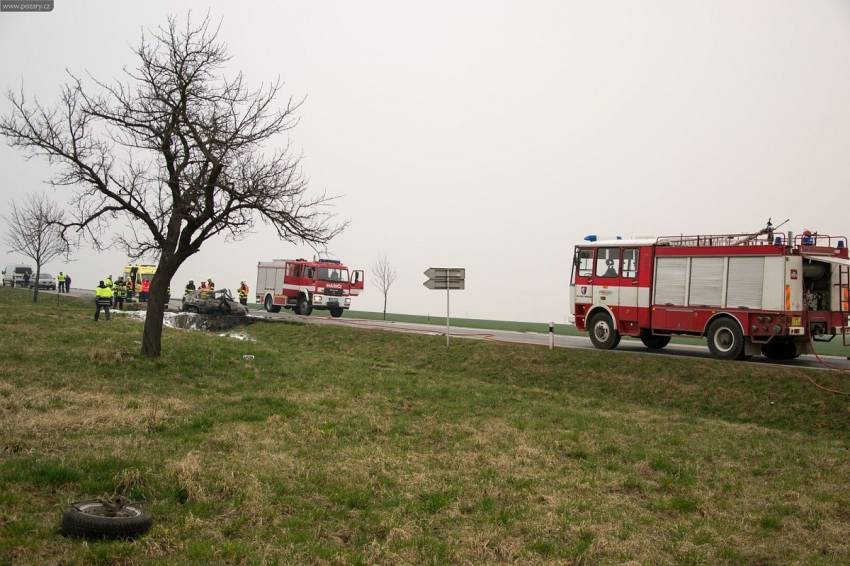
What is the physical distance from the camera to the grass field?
6961mm

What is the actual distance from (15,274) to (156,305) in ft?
219

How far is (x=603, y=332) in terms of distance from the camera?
71.3 feet

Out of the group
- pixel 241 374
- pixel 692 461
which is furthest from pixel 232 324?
pixel 692 461

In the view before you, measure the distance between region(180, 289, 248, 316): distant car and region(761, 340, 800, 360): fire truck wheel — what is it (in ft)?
84.4

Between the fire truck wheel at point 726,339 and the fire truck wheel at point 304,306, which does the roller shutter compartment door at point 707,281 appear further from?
the fire truck wheel at point 304,306

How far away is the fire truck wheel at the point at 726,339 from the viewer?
18.2 m

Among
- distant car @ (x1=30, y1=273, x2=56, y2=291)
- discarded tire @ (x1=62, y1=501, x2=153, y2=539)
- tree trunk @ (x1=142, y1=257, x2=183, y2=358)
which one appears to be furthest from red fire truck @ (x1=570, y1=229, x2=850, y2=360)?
distant car @ (x1=30, y1=273, x2=56, y2=291)

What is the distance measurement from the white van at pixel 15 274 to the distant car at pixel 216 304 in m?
47.1

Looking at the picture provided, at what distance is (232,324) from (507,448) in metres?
26.2

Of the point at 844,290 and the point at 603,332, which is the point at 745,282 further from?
the point at 603,332

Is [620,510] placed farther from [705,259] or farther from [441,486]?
[705,259]

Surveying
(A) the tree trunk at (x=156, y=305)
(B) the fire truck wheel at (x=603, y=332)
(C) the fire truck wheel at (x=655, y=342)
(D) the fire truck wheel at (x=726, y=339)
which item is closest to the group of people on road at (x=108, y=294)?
(A) the tree trunk at (x=156, y=305)

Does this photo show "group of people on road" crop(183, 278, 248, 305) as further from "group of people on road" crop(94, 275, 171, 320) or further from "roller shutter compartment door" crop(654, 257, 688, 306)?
"roller shutter compartment door" crop(654, 257, 688, 306)

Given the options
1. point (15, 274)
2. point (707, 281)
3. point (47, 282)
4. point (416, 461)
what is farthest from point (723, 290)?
point (15, 274)
